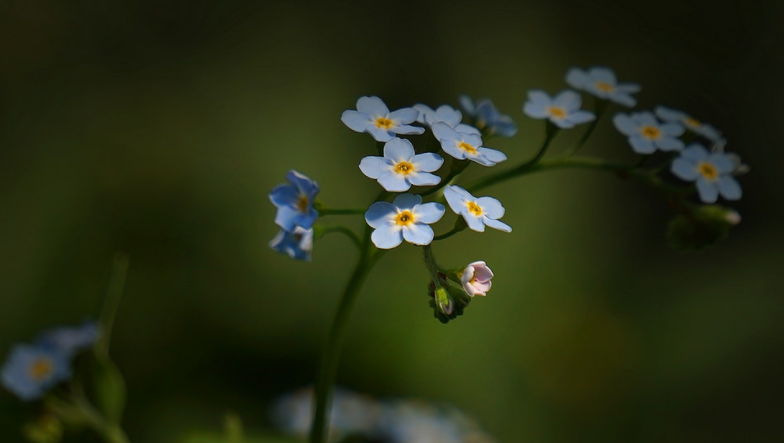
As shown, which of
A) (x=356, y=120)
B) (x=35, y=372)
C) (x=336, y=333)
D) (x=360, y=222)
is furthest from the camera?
(x=360, y=222)

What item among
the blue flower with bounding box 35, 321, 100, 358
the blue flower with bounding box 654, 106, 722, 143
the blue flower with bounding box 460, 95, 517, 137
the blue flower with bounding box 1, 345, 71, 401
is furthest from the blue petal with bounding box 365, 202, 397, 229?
the blue flower with bounding box 1, 345, 71, 401

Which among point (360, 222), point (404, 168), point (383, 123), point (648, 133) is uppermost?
point (360, 222)

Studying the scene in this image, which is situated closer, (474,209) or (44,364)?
(474,209)

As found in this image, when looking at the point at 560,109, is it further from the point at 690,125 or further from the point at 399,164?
the point at 399,164

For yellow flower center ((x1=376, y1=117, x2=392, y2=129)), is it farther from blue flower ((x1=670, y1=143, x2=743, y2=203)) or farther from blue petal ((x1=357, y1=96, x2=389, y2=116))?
blue flower ((x1=670, y1=143, x2=743, y2=203))

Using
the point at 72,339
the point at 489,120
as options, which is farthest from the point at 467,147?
the point at 72,339

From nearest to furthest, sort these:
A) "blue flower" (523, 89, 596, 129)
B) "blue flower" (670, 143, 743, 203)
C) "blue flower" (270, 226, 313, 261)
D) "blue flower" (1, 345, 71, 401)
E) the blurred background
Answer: "blue flower" (270, 226, 313, 261) < "blue flower" (670, 143, 743, 203) < "blue flower" (523, 89, 596, 129) < "blue flower" (1, 345, 71, 401) < the blurred background
